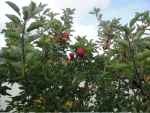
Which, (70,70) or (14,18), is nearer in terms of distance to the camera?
(14,18)

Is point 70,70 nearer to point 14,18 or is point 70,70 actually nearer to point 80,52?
point 80,52

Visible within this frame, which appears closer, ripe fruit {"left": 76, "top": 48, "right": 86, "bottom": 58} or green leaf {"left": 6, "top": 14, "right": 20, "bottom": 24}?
green leaf {"left": 6, "top": 14, "right": 20, "bottom": 24}

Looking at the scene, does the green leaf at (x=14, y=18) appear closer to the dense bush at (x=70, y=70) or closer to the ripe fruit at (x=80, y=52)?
the dense bush at (x=70, y=70)

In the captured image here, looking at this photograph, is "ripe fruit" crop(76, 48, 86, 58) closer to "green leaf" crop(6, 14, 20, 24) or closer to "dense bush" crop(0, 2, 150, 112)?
"dense bush" crop(0, 2, 150, 112)

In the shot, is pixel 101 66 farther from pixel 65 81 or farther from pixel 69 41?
pixel 65 81

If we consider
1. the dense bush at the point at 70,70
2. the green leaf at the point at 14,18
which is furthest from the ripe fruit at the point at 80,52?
the green leaf at the point at 14,18

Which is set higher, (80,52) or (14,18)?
(14,18)

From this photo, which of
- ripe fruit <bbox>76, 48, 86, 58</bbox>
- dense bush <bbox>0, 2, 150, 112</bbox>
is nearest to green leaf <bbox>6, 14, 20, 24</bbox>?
dense bush <bbox>0, 2, 150, 112</bbox>

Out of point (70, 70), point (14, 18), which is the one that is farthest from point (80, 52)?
point (14, 18)

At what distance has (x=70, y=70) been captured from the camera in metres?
6.11

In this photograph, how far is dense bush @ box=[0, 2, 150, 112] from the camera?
4.99 m

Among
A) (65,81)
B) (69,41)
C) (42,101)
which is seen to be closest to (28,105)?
(42,101)

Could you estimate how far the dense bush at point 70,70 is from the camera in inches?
197

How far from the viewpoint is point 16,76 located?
17.4ft
